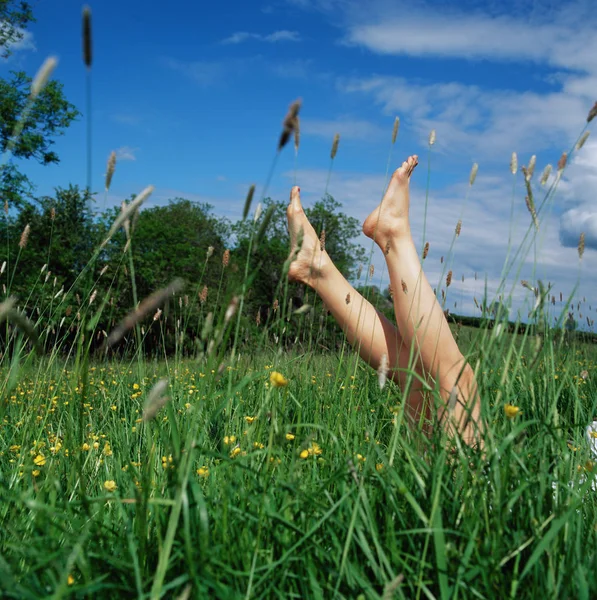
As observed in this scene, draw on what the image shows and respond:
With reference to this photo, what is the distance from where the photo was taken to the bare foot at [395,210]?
3291 millimetres

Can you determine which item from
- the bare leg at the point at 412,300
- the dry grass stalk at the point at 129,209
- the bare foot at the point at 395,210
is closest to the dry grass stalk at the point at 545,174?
the bare leg at the point at 412,300

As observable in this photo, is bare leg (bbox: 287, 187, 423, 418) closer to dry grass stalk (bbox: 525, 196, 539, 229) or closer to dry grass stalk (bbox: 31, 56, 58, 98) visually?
dry grass stalk (bbox: 525, 196, 539, 229)

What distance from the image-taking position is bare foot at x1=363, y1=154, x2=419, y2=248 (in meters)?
3.29

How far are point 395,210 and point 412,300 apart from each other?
116 cm

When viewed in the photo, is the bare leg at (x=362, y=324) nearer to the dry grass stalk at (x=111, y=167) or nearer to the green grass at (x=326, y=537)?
the green grass at (x=326, y=537)

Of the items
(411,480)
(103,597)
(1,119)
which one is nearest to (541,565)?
(411,480)

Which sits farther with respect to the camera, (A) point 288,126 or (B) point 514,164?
(B) point 514,164

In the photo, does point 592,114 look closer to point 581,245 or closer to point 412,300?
point 581,245

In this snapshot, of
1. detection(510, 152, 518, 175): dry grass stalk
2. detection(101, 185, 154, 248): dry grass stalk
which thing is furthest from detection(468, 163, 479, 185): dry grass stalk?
detection(101, 185, 154, 248): dry grass stalk

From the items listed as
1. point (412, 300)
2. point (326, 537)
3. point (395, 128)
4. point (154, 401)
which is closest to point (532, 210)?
point (395, 128)

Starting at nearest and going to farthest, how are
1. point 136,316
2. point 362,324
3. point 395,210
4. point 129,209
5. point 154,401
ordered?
point 154,401 → point 136,316 → point 129,209 → point 362,324 → point 395,210

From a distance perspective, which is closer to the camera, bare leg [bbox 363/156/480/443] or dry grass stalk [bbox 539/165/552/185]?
dry grass stalk [bbox 539/165/552/185]

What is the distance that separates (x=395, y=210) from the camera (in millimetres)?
3375

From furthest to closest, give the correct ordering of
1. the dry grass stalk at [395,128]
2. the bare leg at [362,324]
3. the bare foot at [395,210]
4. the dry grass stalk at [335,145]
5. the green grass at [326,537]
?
the bare foot at [395,210]
the bare leg at [362,324]
the dry grass stalk at [395,128]
the dry grass stalk at [335,145]
the green grass at [326,537]
